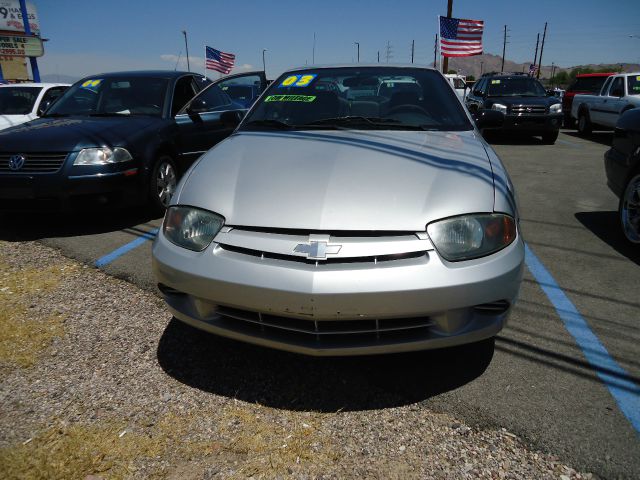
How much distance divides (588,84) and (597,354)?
14.8 meters

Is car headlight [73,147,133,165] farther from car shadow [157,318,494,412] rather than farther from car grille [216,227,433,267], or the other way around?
car grille [216,227,433,267]

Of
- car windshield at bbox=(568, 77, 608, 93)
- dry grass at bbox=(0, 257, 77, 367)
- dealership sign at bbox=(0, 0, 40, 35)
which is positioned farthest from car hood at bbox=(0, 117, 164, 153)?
car windshield at bbox=(568, 77, 608, 93)

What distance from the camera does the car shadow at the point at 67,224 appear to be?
14.9ft

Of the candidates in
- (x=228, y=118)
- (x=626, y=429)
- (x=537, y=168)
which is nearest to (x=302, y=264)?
(x=626, y=429)

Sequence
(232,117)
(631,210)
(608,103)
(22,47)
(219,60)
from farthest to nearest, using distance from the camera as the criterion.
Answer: (219,60) → (22,47) → (608,103) → (631,210) → (232,117)

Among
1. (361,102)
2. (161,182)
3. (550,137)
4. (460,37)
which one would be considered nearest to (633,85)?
(550,137)

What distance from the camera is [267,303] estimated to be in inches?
72.9

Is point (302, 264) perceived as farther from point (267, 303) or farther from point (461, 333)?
point (461, 333)

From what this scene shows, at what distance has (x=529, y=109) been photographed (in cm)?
1034

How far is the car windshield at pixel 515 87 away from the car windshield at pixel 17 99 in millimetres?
9709

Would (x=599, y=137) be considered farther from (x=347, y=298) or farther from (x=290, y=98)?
(x=347, y=298)

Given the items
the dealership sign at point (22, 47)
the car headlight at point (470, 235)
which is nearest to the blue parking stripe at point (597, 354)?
the car headlight at point (470, 235)

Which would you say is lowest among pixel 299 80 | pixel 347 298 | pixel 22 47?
pixel 347 298

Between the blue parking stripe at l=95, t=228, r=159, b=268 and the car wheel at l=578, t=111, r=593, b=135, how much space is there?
39.9 feet
